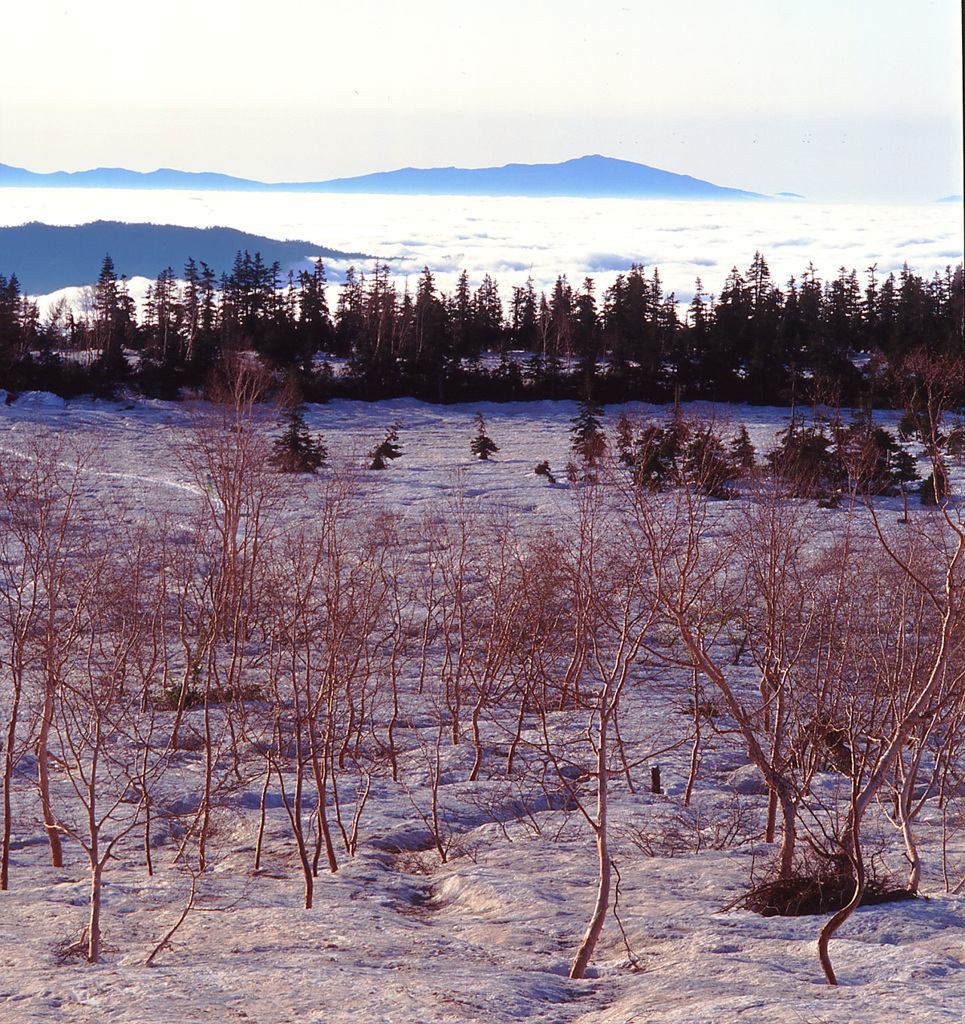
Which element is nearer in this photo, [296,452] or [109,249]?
[296,452]

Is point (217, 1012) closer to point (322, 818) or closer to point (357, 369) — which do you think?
point (322, 818)

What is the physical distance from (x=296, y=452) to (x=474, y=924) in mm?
46828

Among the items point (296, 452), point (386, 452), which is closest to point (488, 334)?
point (386, 452)

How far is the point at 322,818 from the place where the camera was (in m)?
16.7

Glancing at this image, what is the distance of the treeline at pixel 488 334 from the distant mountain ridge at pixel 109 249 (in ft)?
21.6

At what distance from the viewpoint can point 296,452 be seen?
2371 inches

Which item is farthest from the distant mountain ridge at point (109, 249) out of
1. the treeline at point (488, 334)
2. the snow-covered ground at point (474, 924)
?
the snow-covered ground at point (474, 924)

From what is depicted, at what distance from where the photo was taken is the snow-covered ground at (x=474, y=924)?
10422 mm

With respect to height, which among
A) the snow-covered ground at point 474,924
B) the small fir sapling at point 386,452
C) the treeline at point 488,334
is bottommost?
the snow-covered ground at point 474,924

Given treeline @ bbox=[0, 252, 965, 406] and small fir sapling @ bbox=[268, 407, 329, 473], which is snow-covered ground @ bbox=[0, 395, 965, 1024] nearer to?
small fir sapling @ bbox=[268, 407, 329, 473]

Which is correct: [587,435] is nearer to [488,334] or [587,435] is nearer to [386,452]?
[386,452]

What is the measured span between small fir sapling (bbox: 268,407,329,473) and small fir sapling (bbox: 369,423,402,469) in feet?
10.5

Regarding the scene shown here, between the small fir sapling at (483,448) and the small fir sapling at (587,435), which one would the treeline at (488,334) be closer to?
the small fir sapling at (587,435)

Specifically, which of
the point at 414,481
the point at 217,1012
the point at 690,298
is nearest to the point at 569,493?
the point at 414,481
